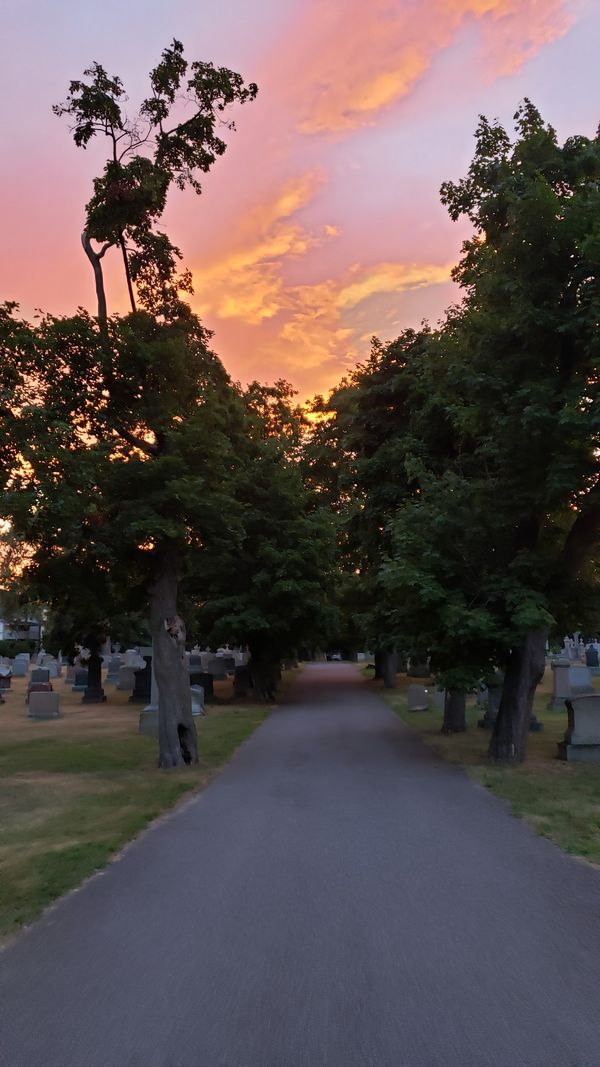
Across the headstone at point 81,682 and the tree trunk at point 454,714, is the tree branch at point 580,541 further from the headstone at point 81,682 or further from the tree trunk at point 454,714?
the headstone at point 81,682

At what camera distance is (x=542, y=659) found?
1315 cm

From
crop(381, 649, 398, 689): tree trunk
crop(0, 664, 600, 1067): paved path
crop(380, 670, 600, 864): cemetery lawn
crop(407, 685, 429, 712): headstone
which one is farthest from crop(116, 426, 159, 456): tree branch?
crop(381, 649, 398, 689): tree trunk

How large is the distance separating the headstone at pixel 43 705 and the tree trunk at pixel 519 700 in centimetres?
1445

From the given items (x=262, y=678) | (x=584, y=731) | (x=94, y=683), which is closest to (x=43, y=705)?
(x=94, y=683)

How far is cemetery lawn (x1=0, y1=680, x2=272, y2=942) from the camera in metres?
6.32

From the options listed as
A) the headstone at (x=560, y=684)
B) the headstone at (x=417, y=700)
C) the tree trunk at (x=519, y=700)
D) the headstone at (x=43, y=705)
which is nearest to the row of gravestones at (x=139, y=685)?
the headstone at (x=43, y=705)

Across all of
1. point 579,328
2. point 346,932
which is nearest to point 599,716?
point 579,328

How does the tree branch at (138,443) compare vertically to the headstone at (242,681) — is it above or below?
above

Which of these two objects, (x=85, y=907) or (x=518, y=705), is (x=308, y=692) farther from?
(x=85, y=907)

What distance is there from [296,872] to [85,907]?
1.78m

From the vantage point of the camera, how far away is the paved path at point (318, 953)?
3.42 meters

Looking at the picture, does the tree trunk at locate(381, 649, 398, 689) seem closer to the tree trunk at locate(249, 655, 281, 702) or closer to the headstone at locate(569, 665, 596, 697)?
the tree trunk at locate(249, 655, 281, 702)

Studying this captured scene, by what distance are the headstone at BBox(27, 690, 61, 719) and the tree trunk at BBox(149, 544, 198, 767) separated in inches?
419

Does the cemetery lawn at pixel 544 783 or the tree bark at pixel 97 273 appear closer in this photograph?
the cemetery lawn at pixel 544 783
